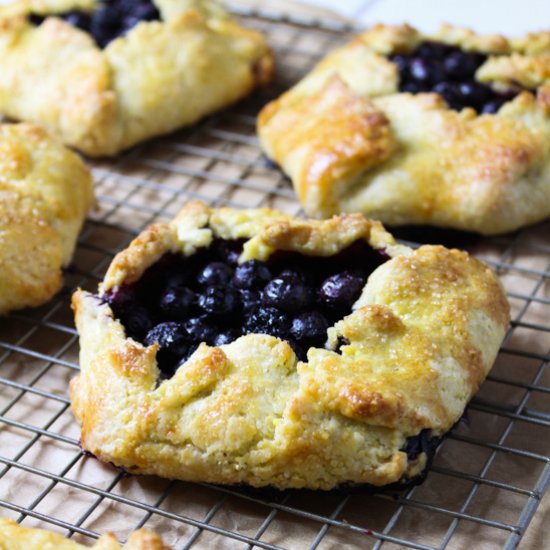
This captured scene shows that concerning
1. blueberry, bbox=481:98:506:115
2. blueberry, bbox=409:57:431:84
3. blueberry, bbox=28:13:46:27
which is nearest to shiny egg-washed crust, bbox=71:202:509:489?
blueberry, bbox=481:98:506:115

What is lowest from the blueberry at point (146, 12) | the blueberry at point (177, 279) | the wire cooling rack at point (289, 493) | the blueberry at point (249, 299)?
the wire cooling rack at point (289, 493)

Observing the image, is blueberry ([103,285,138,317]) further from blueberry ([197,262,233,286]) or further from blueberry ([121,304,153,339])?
blueberry ([197,262,233,286])

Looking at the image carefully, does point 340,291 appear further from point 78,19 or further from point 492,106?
point 78,19

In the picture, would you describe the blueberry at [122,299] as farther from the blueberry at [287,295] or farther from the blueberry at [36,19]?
the blueberry at [36,19]

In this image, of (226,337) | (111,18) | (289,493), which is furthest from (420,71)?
(289,493)

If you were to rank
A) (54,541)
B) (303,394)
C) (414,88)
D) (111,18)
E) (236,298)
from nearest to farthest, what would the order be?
(54,541), (303,394), (236,298), (414,88), (111,18)

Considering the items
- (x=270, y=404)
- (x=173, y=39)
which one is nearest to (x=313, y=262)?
(x=270, y=404)

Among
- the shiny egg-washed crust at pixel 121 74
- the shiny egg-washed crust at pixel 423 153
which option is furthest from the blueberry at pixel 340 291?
the shiny egg-washed crust at pixel 121 74
